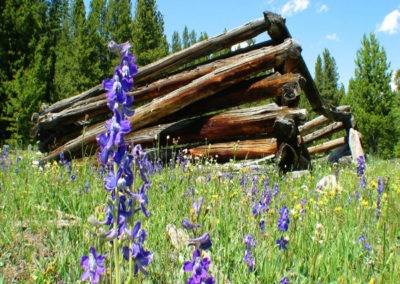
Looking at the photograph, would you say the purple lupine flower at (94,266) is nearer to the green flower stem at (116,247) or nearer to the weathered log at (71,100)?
the green flower stem at (116,247)

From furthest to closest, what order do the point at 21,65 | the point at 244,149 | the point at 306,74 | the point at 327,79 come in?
the point at 327,79, the point at 21,65, the point at 306,74, the point at 244,149

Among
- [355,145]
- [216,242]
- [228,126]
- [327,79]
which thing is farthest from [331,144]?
[327,79]

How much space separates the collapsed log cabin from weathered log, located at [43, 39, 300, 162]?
0.05 feet

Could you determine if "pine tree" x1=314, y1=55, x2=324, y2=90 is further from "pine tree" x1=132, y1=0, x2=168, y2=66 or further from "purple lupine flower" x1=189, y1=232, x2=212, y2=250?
"purple lupine flower" x1=189, y1=232, x2=212, y2=250

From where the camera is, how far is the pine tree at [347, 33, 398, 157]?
60.9 feet

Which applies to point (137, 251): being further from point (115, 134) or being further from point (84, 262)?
point (115, 134)

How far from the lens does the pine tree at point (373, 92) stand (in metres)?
18.6

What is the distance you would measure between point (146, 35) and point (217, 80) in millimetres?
19906

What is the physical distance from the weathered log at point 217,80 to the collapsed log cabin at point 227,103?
0.01 m

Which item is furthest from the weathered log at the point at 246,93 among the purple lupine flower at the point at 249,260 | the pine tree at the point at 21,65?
the pine tree at the point at 21,65

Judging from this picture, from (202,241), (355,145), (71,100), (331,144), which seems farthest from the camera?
(331,144)

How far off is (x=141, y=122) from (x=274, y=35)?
Result: 8.56 feet

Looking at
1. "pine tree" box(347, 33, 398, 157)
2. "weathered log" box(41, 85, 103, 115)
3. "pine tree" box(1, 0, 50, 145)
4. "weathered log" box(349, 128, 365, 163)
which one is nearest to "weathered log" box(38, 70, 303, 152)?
"weathered log" box(41, 85, 103, 115)

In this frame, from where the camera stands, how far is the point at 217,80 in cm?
552
